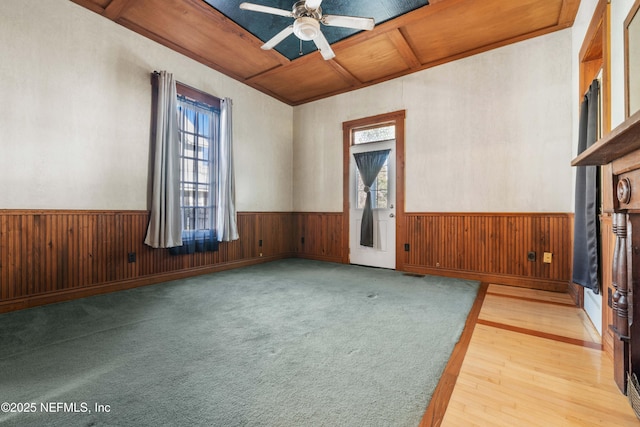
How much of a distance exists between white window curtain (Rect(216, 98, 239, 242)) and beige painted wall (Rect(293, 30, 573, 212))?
6.77ft

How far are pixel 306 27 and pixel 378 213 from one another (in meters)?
2.81

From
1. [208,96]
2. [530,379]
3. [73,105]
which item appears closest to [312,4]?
[208,96]

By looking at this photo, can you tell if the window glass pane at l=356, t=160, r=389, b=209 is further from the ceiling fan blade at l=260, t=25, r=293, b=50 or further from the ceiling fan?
the ceiling fan blade at l=260, t=25, r=293, b=50

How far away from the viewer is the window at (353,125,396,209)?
440 cm

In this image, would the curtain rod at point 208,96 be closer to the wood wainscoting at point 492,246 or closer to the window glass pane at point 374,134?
the window glass pane at point 374,134

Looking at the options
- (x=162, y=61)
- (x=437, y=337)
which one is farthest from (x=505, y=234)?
(x=162, y=61)

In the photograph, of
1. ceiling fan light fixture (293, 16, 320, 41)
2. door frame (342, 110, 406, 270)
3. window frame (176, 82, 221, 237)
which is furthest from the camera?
door frame (342, 110, 406, 270)

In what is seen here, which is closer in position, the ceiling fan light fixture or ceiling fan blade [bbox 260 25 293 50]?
the ceiling fan light fixture

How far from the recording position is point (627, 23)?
1.52 m

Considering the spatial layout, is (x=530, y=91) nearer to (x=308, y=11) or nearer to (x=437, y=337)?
(x=308, y=11)

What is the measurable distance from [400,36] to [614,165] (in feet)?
8.97

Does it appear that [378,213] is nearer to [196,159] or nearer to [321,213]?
[321,213]

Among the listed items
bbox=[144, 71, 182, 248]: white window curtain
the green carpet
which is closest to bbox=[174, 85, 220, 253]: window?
bbox=[144, 71, 182, 248]: white window curtain

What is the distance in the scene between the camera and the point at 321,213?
5.11 metres
